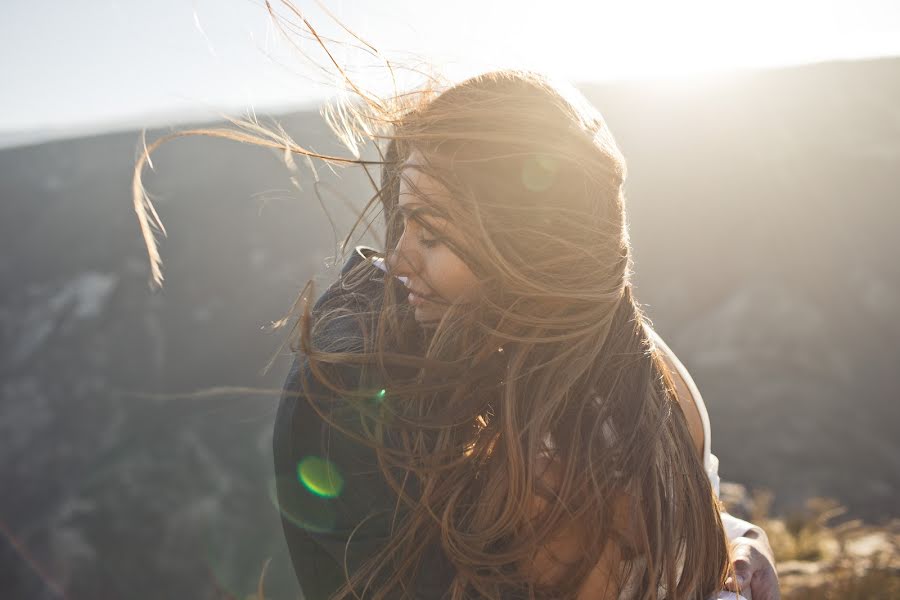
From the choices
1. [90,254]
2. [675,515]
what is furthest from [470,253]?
[90,254]

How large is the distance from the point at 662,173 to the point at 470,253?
16.2 m

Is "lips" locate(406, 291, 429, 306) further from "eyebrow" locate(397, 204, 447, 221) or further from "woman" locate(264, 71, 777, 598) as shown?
"eyebrow" locate(397, 204, 447, 221)

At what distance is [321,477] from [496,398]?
14.0 inches

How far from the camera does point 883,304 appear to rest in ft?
A: 42.1

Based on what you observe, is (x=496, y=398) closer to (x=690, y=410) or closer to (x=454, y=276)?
(x=454, y=276)

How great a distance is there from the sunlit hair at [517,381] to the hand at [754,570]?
33cm

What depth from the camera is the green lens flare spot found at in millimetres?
1178

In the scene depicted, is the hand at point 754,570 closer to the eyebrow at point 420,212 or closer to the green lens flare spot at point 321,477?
the green lens flare spot at point 321,477

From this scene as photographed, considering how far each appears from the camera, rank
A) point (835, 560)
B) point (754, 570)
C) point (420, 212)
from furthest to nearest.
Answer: point (835, 560)
point (754, 570)
point (420, 212)

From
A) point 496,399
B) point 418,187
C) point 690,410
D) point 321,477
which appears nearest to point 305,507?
point 321,477

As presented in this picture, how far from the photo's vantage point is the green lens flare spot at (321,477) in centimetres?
118

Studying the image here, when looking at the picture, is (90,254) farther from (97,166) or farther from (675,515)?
(675,515)

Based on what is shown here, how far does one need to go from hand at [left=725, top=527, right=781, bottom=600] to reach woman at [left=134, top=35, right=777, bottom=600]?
33 centimetres

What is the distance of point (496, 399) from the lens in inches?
47.2
